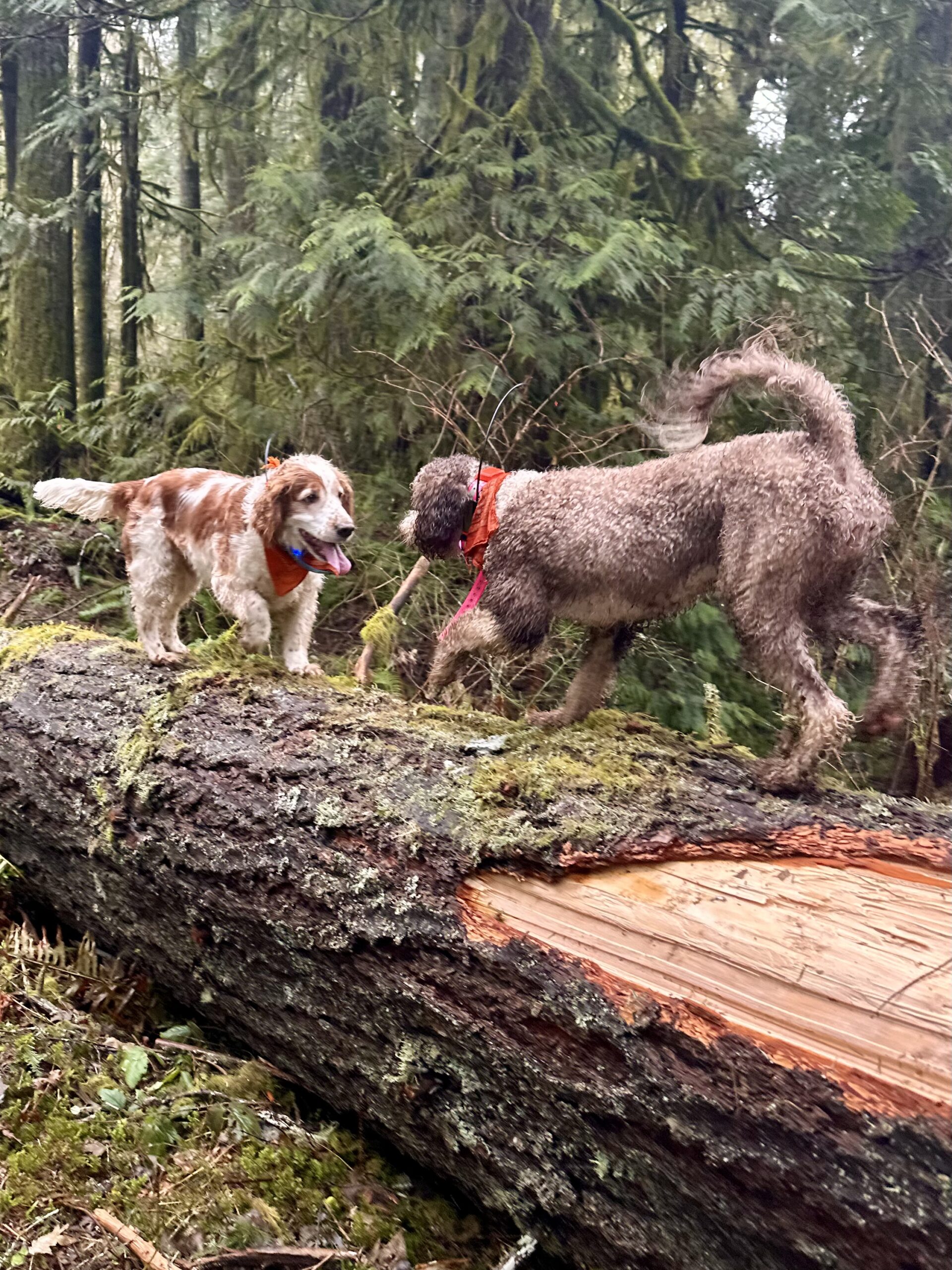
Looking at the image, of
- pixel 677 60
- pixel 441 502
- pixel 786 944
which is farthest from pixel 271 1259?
pixel 677 60

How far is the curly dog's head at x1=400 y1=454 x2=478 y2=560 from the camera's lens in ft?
10.6

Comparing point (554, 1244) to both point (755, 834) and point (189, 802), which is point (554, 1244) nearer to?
point (755, 834)

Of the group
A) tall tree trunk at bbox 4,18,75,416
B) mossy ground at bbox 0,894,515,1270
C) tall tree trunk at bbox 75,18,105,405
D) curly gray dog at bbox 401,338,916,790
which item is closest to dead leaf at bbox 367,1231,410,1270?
mossy ground at bbox 0,894,515,1270

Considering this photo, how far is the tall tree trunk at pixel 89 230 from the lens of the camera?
Result: 7.33 m

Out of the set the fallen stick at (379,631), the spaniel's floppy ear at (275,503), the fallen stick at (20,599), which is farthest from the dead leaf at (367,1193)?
the fallen stick at (20,599)

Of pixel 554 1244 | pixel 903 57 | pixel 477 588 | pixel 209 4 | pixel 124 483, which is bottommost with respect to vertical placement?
pixel 554 1244

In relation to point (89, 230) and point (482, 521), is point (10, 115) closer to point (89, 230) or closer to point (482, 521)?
point (89, 230)

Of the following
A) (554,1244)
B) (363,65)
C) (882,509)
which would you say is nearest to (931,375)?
(882,509)

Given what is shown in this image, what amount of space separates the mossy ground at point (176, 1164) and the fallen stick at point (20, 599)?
3.39 metres

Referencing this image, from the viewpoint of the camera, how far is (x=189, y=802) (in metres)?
3.01

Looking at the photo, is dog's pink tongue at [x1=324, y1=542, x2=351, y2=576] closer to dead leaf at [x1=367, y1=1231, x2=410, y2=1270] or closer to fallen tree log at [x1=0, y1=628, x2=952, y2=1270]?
fallen tree log at [x1=0, y1=628, x2=952, y2=1270]

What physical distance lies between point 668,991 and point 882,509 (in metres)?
1.68

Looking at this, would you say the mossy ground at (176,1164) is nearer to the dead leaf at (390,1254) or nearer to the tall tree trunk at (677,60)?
the dead leaf at (390,1254)

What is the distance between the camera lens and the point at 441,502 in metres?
3.22
